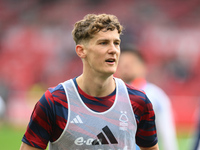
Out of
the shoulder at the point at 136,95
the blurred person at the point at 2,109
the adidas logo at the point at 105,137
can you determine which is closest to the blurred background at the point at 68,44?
the blurred person at the point at 2,109

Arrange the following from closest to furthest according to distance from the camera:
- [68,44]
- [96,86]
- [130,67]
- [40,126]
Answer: [40,126]
[96,86]
[130,67]
[68,44]

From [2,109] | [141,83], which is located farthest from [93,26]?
[2,109]

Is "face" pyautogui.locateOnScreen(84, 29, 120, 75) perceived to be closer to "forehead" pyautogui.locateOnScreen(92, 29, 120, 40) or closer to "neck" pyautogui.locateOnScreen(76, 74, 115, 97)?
"forehead" pyautogui.locateOnScreen(92, 29, 120, 40)

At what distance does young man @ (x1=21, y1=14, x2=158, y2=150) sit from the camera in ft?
11.5

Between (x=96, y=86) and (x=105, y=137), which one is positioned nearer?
(x=105, y=137)

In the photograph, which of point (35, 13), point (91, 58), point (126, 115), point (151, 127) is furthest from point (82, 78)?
point (35, 13)

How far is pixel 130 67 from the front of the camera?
20.5 ft

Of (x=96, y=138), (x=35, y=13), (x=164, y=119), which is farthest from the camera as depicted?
(x=35, y=13)

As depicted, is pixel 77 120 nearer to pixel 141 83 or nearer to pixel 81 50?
pixel 81 50

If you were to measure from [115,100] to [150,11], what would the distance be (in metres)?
20.1

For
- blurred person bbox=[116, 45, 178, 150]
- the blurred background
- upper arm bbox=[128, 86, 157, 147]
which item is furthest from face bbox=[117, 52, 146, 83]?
the blurred background

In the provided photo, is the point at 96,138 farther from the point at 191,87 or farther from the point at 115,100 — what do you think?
the point at 191,87

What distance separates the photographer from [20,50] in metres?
22.4

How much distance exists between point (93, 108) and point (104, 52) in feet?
1.63
